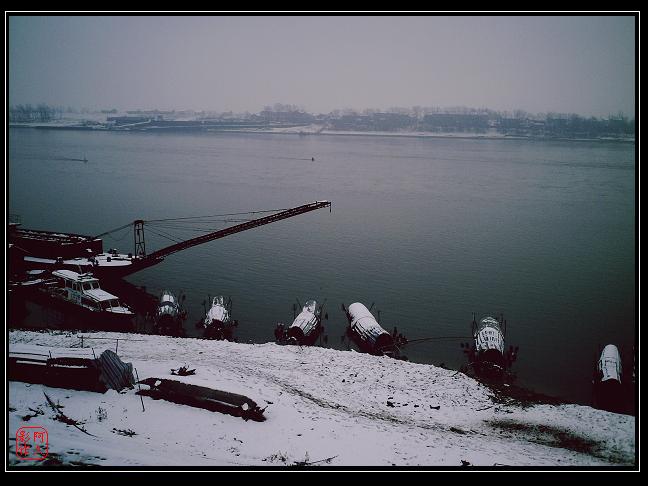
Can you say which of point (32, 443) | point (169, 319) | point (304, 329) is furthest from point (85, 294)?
point (32, 443)

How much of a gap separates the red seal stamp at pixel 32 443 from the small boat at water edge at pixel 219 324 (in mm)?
18331

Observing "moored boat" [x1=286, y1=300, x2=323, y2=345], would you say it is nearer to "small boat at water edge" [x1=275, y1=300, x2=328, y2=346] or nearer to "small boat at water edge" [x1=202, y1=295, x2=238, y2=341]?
"small boat at water edge" [x1=275, y1=300, x2=328, y2=346]

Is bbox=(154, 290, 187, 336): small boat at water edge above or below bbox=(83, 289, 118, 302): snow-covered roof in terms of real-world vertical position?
below

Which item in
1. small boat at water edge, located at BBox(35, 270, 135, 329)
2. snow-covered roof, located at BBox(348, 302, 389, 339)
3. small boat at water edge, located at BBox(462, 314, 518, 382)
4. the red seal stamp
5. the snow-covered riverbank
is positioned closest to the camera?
the red seal stamp

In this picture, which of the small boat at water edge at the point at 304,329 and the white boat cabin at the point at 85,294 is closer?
the small boat at water edge at the point at 304,329

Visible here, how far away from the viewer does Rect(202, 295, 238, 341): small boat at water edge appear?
110 ft

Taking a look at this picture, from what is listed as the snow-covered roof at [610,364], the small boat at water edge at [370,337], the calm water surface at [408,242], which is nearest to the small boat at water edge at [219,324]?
the calm water surface at [408,242]

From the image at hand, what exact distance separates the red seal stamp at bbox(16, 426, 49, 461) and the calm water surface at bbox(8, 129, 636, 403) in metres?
19.8

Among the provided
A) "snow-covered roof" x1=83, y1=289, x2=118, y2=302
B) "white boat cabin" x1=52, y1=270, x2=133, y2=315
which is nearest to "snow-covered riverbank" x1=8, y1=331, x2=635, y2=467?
"white boat cabin" x1=52, y1=270, x2=133, y2=315

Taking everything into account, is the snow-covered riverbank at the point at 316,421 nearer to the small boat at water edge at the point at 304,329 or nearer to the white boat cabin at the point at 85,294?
the small boat at water edge at the point at 304,329

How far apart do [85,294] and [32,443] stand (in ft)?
76.6

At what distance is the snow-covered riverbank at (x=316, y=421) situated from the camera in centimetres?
1580
